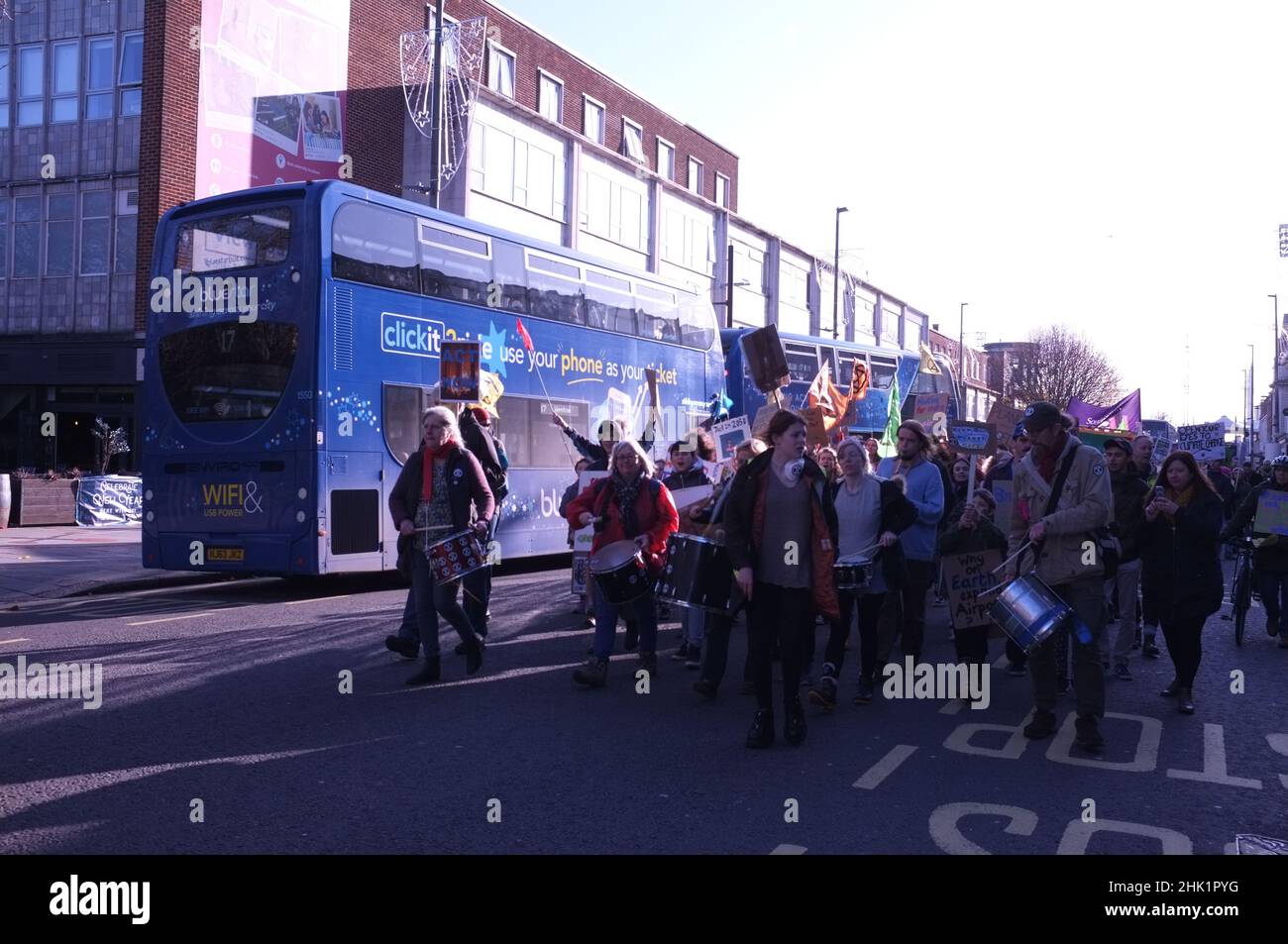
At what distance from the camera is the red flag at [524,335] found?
13828 millimetres

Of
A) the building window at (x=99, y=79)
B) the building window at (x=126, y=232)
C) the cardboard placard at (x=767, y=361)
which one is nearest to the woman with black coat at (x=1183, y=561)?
the cardboard placard at (x=767, y=361)

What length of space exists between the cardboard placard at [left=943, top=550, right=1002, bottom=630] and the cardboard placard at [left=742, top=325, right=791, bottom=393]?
3.89 m

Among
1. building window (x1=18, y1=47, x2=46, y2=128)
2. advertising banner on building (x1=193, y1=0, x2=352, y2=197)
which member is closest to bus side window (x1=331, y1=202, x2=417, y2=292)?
advertising banner on building (x1=193, y1=0, x2=352, y2=197)

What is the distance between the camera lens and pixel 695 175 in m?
41.8

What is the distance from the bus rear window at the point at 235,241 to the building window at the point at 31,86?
55.9 ft

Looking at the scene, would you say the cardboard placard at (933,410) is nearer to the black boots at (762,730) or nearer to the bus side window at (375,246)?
the bus side window at (375,246)

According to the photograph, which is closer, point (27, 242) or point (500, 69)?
point (27, 242)

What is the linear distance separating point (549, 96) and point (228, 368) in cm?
2379

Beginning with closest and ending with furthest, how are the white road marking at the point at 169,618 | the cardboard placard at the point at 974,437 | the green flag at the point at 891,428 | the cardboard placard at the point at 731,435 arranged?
1. the white road marking at the point at 169,618
2. the cardboard placard at the point at 731,435
3. the cardboard placard at the point at 974,437
4. the green flag at the point at 891,428

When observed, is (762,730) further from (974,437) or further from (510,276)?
(510,276)

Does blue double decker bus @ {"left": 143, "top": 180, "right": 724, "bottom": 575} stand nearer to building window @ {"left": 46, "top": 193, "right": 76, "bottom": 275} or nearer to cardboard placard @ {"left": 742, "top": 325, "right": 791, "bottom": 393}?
cardboard placard @ {"left": 742, "top": 325, "right": 791, "bottom": 393}

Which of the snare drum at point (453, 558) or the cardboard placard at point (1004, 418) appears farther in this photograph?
the cardboard placard at point (1004, 418)

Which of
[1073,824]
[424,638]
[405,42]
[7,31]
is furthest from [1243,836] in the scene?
[7,31]

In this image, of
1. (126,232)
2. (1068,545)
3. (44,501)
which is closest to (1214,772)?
(1068,545)
